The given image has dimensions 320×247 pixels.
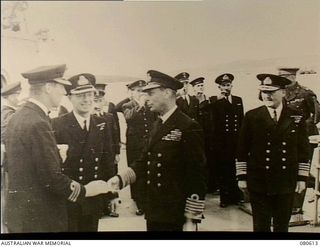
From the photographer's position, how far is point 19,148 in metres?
1.49

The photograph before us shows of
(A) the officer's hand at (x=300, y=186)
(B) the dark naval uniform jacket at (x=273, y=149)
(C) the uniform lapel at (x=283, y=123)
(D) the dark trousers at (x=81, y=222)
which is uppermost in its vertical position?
(C) the uniform lapel at (x=283, y=123)

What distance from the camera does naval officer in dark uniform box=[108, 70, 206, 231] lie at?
150 cm

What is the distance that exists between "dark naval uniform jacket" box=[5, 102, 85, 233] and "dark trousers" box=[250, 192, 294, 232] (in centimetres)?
51

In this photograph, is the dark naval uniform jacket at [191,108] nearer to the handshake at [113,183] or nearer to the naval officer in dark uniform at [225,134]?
the naval officer in dark uniform at [225,134]

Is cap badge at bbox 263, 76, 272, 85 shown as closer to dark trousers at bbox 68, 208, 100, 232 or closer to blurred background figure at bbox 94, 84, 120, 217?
blurred background figure at bbox 94, 84, 120, 217

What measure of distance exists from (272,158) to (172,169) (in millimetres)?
296

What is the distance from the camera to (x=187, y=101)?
4.92 ft

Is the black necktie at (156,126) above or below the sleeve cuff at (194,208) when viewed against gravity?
above

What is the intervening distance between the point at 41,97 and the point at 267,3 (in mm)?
720

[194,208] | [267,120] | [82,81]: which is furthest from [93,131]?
[267,120]

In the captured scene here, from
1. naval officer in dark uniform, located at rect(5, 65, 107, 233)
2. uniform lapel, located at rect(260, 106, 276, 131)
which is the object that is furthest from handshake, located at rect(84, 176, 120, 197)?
uniform lapel, located at rect(260, 106, 276, 131)

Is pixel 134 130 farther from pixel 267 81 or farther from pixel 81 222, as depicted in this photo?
pixel 267 81

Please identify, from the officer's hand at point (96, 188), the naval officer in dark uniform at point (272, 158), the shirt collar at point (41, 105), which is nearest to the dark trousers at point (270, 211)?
the naval officer in dark uniform at point (272, 158)

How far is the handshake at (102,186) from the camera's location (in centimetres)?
150
